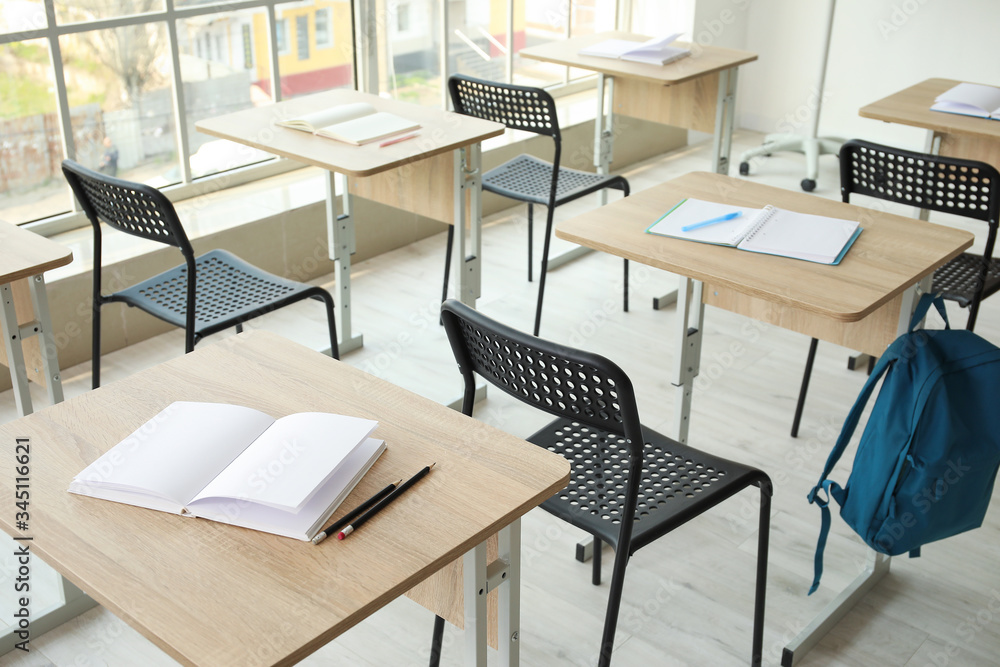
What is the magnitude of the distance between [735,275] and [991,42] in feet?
12.4

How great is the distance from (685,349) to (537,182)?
4.21ft

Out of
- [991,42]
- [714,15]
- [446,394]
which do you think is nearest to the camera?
[446,394]

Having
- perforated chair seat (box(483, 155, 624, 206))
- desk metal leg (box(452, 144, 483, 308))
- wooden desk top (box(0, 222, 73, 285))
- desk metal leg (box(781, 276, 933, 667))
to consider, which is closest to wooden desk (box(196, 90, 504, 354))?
desk metal leg (box(452, 144, 483, 308))

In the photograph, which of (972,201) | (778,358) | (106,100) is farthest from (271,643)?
(106,100)

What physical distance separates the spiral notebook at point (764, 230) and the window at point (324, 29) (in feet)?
7.40

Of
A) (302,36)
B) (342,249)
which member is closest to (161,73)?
(302,36)

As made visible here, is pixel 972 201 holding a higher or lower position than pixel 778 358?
higher

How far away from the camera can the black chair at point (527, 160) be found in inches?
119

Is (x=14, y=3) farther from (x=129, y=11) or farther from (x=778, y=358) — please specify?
(x=778, y=358)

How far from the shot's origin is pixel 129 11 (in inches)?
132

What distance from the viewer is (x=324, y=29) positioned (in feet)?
13.1

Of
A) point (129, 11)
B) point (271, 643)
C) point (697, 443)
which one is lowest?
point (697, 443)

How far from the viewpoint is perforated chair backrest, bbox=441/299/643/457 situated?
1.47 meters

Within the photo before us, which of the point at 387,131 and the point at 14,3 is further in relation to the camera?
the point at 14,3
